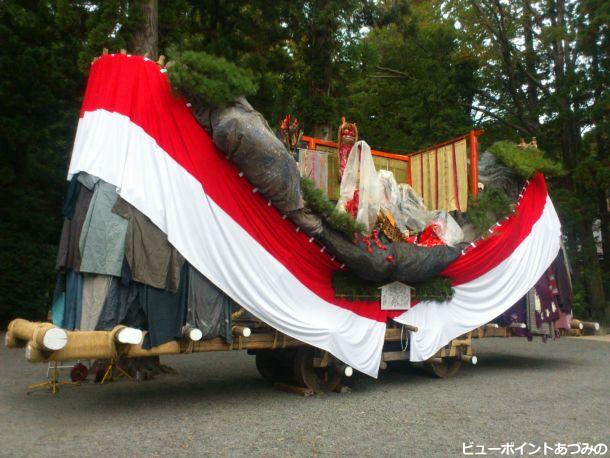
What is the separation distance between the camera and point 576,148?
19.8 metres

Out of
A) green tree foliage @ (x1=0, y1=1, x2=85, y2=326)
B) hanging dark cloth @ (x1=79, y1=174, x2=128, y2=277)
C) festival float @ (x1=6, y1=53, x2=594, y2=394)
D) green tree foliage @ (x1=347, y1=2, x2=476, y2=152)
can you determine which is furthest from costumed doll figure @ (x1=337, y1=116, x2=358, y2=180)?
green tree foliage @ (x1=347, y1=2, x2=476, y2=152)

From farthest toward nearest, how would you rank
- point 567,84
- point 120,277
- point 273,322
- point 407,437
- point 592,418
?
point 567,84
point 273,322
point 592,418
point 120,277
point 407,437

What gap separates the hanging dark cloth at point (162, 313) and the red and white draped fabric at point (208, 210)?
0.45 meters

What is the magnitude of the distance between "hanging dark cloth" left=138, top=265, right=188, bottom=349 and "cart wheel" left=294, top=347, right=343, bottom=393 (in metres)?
1.97

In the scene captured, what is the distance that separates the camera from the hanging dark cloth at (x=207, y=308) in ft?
21.6

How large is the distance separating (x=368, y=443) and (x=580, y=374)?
5769mm

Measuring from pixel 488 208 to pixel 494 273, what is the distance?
3.32 ft

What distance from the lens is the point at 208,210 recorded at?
687 centimetres

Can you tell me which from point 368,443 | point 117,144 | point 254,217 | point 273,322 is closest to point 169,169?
point 117,144

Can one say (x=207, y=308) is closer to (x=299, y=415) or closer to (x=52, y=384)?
(x=299, y=415)

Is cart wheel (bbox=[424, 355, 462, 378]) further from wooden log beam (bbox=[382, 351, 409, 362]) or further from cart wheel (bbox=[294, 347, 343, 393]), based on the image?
cart wheel (bbox=[294, 347, 343, 393])

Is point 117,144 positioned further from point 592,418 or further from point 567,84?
point 567,84

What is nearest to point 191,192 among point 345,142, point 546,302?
point 345,142

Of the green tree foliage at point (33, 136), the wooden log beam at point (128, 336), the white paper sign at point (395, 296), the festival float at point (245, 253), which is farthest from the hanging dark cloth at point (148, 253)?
the green tree foliage at point (33, 136)
